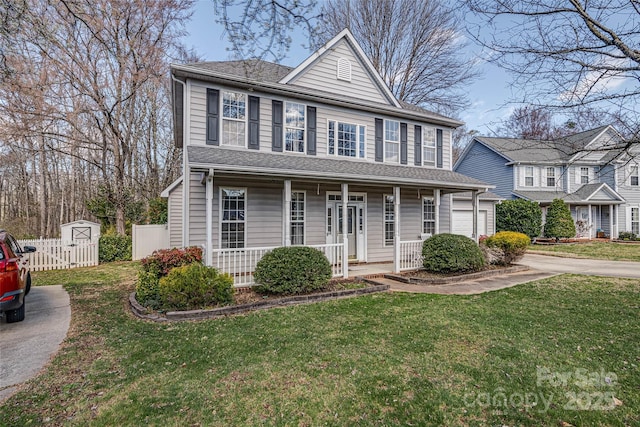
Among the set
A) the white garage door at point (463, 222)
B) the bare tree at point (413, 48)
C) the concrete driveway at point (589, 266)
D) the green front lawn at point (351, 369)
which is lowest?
the green front lawn at point (351, 369)

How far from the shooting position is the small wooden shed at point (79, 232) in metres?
12.4

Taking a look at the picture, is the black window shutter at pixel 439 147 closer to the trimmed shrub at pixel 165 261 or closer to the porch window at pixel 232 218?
the porch window at pixel 232 218

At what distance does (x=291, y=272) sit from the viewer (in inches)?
275

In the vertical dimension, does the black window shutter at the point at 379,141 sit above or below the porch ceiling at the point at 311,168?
above

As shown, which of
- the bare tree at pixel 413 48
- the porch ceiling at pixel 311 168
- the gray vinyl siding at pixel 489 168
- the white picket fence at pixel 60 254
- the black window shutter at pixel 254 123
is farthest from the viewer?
the gray vinyl siding at pixel 489 168

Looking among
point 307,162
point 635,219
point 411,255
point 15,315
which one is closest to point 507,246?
point 411,255

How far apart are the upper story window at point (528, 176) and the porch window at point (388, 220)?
1443cm

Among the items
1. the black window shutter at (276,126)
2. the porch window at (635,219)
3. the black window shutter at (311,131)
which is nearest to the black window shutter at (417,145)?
the black window shutter at (311,131)

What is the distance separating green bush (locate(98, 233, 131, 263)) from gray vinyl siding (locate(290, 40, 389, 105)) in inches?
377

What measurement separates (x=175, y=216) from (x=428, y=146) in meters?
10.6

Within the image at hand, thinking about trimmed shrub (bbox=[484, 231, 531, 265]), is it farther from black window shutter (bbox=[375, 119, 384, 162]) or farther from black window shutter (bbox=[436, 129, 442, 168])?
black window shutter (bbox=[375, 119, 384, 162])

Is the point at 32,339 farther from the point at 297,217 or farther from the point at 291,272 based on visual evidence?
the point at 297,217

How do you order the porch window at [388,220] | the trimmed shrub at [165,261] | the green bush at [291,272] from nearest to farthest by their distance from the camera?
1. the trimmed shrub at [165,261]
2. the green bush at [291,272]
3. the porch window at [388,220]

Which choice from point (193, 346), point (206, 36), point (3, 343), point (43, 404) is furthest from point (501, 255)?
point (3, 343)
